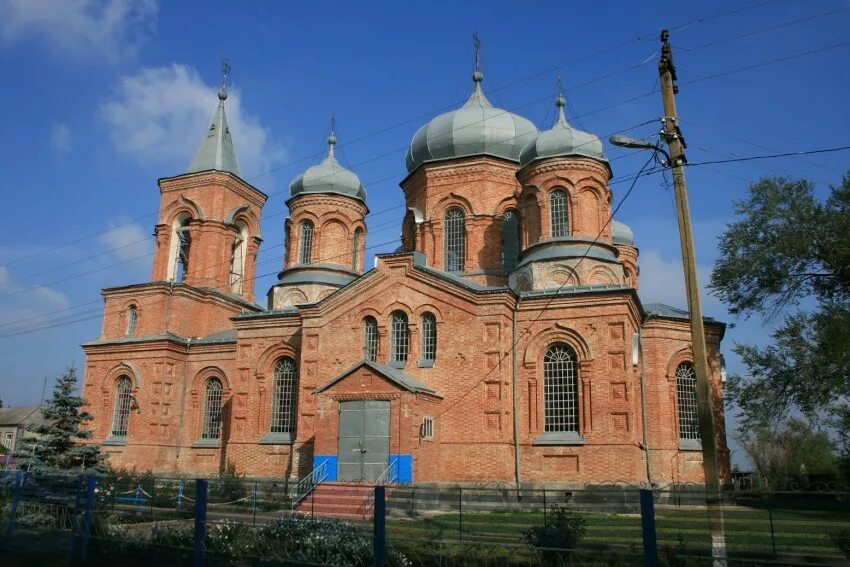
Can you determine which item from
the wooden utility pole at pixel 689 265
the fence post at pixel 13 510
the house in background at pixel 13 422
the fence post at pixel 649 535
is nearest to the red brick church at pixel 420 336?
the fence post at pixel 13 510

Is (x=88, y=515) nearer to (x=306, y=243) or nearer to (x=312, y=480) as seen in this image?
(x=312, y=480)

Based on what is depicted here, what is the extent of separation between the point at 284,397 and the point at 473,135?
11.2 m

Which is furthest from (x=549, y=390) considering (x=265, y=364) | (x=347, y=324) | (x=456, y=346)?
(x=265, y=364)

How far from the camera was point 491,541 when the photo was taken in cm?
802

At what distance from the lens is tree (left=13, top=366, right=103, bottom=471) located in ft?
62.4

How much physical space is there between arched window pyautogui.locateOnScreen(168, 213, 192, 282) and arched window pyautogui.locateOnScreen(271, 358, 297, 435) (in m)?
7.02

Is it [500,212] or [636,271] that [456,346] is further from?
[636,271]

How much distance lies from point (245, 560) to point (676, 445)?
49.5 feet

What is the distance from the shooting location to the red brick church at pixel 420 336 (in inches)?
739

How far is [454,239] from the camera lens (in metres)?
25.2

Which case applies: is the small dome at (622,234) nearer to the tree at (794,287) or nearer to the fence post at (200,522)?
the tree at (794,287)

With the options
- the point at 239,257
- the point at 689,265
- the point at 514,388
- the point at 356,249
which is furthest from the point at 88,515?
the point at 239,257

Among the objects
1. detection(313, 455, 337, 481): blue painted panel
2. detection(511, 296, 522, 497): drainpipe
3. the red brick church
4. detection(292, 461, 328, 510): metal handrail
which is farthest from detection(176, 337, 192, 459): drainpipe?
detection(511, 296, 522, 497): drainpipe

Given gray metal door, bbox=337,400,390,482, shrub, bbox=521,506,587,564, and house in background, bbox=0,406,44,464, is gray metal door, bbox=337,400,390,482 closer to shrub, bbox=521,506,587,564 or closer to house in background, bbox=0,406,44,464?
shrub, bbox=521,506,587,564
